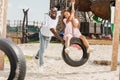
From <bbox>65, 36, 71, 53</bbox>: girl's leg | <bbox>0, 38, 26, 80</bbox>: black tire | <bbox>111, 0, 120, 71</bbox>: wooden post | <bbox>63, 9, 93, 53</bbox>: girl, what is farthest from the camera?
<bbox>111, 0, 120, 71</bbox>: wooden post

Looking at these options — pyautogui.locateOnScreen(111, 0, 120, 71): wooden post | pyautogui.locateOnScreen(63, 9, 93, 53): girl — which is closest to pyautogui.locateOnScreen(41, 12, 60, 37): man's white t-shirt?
pyautogui.locateOnScreen(63, 9, 93, 53): girl

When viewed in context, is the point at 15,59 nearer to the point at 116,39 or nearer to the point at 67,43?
the point at 67,43

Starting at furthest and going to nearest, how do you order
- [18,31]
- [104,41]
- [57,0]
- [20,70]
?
[57,0], [18,31], [104,41], [20,70]

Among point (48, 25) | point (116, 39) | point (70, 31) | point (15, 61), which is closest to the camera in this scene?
point (15, 61)

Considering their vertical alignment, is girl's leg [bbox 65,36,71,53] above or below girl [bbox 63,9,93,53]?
below

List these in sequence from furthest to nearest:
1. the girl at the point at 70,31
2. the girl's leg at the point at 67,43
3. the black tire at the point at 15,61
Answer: the girl at the point at 70,31, the girl's leg at the point at 67,43, the black tire at the point at 15,61

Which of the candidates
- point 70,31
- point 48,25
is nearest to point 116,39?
point 70,31

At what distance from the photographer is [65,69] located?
42.9 ft

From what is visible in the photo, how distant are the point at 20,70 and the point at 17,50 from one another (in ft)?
1.11

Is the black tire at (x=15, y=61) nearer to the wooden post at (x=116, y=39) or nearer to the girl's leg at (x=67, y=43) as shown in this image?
the girl's leg at (x=67, y=43)

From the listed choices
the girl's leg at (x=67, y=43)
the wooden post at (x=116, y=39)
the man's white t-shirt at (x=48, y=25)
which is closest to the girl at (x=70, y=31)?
the girl's leg at (x=67, y=43)

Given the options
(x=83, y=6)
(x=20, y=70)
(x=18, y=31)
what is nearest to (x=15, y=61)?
(x=20, y=70)

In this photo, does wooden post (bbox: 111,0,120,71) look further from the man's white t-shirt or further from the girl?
the man's white t-shirt

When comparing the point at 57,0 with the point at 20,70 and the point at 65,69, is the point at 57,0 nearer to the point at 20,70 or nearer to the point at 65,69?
the point at 65,69
